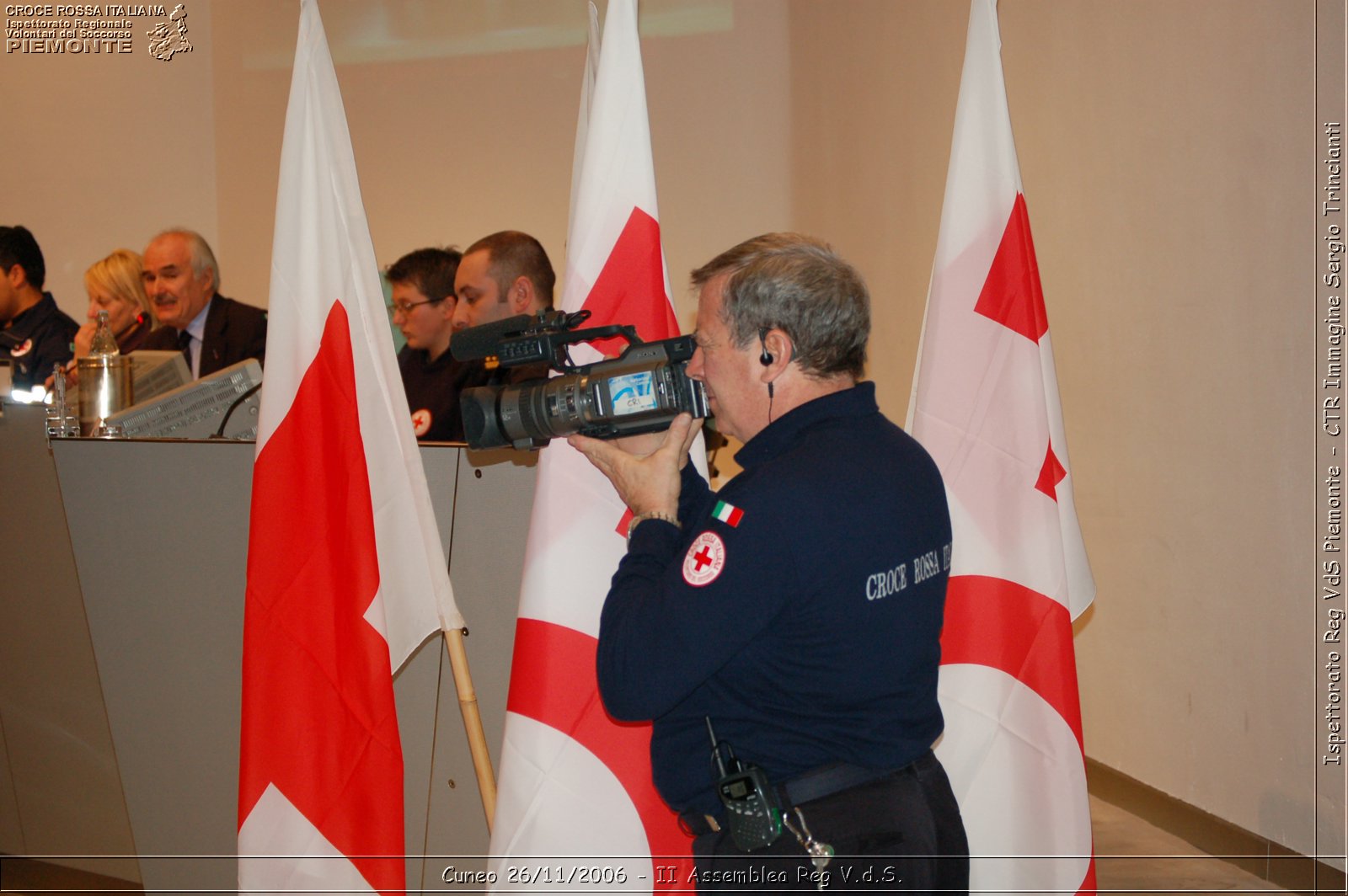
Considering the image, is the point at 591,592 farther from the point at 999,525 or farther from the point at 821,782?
the point at 999,525

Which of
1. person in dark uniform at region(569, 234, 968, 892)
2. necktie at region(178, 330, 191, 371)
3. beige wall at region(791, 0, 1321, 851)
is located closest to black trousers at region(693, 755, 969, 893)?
person in dark uniform at region(569, 234, 968, 892)

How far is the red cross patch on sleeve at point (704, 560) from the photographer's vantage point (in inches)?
48.7

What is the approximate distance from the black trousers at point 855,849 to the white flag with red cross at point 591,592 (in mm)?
350

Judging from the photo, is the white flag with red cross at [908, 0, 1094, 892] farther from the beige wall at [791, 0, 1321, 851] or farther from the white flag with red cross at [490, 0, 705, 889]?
the beige wall at [791, 0, 1321, 851]

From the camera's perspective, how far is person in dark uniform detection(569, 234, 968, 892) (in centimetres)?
125

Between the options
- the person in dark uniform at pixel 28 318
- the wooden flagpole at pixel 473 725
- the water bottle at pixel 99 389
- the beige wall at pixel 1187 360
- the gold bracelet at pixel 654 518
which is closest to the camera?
the gold bracelet at pixel 654 518

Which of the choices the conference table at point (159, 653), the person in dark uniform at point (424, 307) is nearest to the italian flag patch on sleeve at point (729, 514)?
the conference table at point (159, 653)

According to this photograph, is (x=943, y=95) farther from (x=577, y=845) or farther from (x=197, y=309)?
(x=577, y=845)

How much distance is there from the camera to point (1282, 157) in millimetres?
2613

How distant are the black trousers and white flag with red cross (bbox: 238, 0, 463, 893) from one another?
0.67 m

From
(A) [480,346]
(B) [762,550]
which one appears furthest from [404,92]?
(B) [762,550]

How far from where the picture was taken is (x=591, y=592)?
174cm

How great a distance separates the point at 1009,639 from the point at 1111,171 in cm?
190

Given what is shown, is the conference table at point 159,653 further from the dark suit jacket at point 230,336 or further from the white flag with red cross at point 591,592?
the dark suit jacket at point 230,336
